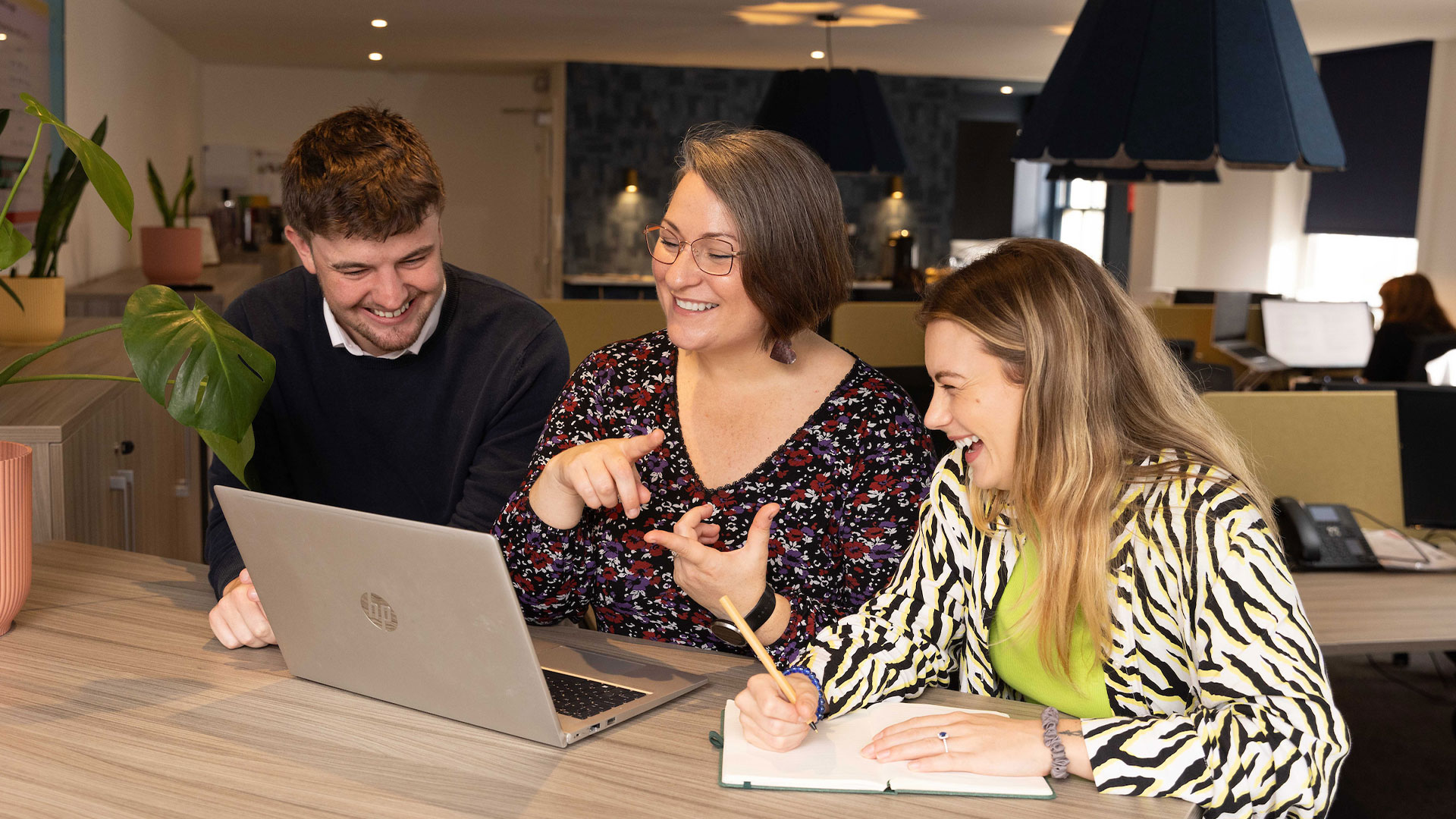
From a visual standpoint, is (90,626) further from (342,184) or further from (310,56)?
(310,56)

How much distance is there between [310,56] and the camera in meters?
10.3

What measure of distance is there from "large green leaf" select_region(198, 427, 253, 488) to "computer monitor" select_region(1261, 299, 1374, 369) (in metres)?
6.61

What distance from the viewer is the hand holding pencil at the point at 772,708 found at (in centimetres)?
115

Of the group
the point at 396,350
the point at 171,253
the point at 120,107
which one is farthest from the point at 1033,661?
the point at 120,107

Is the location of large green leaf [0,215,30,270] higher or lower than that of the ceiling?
lower

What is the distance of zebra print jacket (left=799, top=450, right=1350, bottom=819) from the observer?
1.09 m

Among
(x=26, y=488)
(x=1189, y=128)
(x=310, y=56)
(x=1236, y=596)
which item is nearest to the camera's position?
(x=1236, y=596)

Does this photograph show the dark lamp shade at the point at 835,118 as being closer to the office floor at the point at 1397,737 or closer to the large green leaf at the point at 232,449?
the office floor at the point at 1397,737

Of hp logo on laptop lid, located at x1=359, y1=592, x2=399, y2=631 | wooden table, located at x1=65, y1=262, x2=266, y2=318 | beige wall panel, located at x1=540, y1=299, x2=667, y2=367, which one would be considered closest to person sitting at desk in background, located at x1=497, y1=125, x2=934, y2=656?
hp logo on laptop lid, located at x1=359, y1=592, x2=399, y2=631

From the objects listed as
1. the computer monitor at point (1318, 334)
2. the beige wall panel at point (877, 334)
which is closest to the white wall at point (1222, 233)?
the computer monitor at point (1318, 334)

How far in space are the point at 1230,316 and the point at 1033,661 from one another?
241 inches

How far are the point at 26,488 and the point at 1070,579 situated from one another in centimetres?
129

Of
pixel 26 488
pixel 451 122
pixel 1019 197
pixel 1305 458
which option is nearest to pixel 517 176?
pixel 451 122

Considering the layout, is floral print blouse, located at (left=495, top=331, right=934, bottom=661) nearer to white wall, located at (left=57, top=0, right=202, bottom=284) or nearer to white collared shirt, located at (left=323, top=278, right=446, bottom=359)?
white collared shirt, located at (left=323, top=278, right=446, bottom=359)
